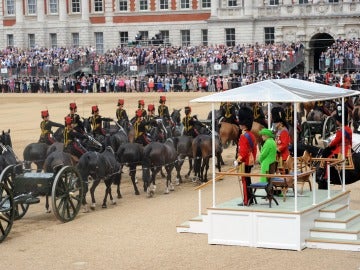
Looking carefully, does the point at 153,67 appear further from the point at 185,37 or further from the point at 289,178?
the point at 289,178

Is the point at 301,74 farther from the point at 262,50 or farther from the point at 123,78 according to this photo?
the point at 123,78

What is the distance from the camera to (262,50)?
5572 cm

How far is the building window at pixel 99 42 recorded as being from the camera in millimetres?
69562

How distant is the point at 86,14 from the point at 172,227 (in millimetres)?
54536

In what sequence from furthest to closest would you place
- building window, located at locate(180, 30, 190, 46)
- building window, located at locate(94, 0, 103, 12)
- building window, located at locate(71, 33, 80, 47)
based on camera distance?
building window, located at locate(71, 33, 80, 47)
building window, located at locate(94, 0, 103, 12)
building window, located at locate(180, 30, 190, 46)

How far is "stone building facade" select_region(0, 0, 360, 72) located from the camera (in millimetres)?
58812

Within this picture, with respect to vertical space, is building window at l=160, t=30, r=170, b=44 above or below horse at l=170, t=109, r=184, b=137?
above

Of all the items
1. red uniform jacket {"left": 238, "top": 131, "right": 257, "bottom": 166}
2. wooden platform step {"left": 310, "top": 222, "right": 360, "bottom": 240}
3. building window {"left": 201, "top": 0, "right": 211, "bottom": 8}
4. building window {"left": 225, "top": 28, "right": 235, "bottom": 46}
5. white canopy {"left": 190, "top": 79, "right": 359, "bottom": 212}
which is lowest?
wooden platform step {"left": 310, "top": 222, "right": 360, "bottom": 240}

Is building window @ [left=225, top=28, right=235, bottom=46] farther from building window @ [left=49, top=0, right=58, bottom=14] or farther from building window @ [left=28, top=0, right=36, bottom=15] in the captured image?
building window @ [left=28, top=0, right=36, bottom=15]

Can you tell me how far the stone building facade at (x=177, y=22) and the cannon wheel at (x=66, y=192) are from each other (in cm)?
4212

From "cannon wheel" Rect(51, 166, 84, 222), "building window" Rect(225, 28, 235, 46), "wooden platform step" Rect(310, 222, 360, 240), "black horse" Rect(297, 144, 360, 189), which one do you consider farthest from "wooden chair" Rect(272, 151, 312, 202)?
"building window" Rect(225, 28, 235, 46)

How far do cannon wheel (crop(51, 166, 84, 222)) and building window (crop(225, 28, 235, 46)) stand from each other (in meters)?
45.8

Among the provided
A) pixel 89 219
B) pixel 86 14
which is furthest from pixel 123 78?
pixel 89 219

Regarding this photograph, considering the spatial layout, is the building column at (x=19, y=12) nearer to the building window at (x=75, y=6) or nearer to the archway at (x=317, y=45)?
the building window at (x=75, y=6)
